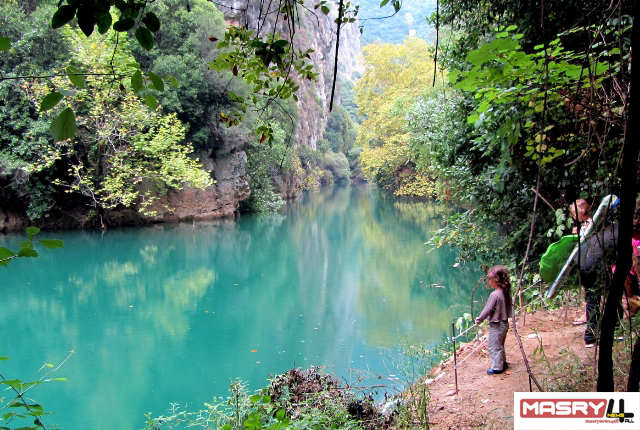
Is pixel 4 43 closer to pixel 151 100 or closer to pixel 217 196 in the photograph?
pixel 151 100

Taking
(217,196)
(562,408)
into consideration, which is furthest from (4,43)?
(217,196)

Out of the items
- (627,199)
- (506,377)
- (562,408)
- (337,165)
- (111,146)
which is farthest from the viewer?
(337,165)

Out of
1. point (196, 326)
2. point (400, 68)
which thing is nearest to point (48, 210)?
point (196, 326)

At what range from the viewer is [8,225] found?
1476cm

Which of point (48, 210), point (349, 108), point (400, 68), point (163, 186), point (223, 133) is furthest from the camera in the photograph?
point (349, 108)

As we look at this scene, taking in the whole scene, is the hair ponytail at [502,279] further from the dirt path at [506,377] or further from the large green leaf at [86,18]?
the large green leaf at [86,18]

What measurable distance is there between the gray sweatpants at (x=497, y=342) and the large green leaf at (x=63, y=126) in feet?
10.3

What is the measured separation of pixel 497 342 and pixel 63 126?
3.24 m

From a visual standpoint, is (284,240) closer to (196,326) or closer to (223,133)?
(223,133)

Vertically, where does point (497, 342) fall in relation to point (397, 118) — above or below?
below

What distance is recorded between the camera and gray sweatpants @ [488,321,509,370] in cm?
337

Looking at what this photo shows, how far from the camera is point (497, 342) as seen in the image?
11.2 feet

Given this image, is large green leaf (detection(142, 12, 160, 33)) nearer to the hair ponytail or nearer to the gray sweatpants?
the hair ponytail

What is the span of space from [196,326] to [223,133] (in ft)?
38.5
